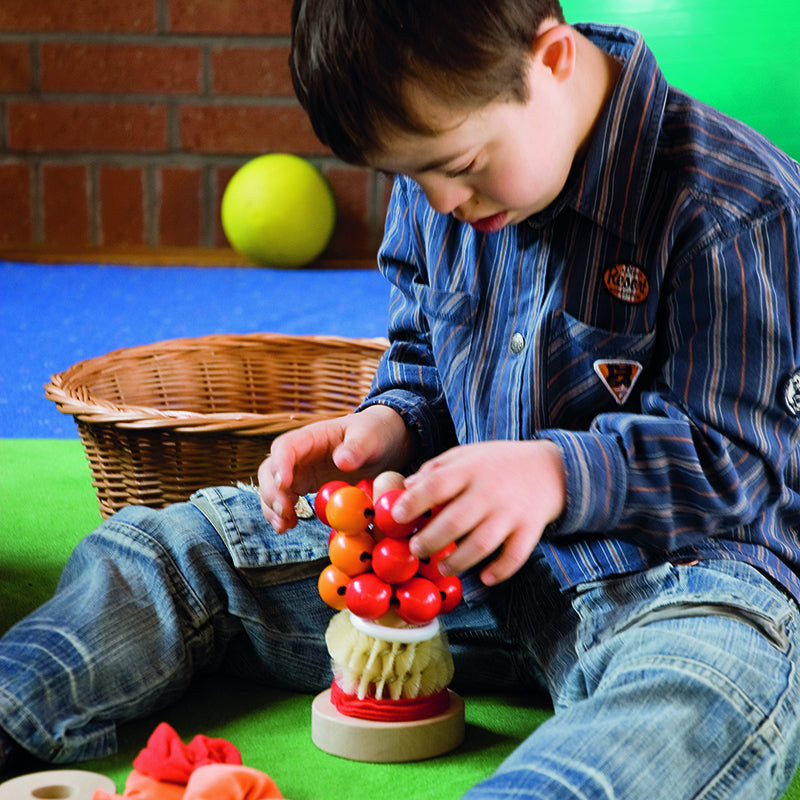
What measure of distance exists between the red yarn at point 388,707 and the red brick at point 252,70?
2173mm

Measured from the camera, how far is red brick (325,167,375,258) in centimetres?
279

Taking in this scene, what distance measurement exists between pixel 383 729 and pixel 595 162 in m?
0.40

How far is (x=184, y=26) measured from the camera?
8.78ft

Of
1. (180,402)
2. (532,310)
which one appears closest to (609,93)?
(532,310)

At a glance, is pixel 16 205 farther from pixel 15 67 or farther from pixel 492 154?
pixel 492 154

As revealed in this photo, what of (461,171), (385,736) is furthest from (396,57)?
(385,736)

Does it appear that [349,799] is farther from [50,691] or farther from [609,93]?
[609,93]

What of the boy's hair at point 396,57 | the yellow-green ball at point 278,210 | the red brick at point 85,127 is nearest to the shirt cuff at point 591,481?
the boy's hair at point 396,57

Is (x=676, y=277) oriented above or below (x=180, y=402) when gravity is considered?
above

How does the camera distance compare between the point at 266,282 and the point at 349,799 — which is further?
the point at 266,282

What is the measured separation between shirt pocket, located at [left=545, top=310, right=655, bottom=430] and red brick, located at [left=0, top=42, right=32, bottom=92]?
2295 mm

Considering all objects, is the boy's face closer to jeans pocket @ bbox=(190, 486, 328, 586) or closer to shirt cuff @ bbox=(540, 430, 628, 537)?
shirt cuff @ bbox=(540, 430, 628, 537)

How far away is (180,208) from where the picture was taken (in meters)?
2.81

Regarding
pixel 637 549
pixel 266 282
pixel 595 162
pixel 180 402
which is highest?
pixel 595 162
